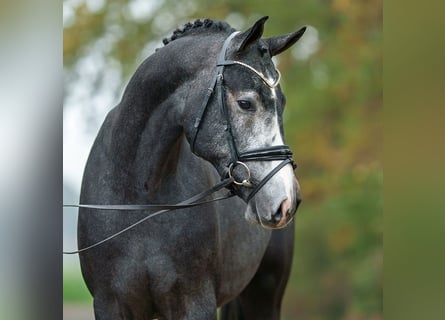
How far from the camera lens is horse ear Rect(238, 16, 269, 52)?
2597 millimetres

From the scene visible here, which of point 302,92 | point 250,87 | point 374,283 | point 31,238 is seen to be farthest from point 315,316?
point 31,238

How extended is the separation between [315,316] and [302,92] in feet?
6.09

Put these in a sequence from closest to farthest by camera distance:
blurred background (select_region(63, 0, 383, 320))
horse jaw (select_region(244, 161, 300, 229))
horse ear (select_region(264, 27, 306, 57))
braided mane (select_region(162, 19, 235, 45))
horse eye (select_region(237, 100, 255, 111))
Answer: horse jaw (select_region(244, 161, 300, 229))
horse eye (select_region(237, 100, 255, 111))
horse ear (select_region(264, 27, 306, 57))
braided mane (select_region(162, 19, 235, 45))
blurred background (select_region(63, 0, 383, 320))

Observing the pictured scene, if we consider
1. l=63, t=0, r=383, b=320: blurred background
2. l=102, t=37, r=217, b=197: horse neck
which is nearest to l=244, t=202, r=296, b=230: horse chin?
l=102, t=37, r=217, b=197: horse neck

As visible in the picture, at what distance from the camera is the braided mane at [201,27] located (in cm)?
294

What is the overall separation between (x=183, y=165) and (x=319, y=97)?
3.61 meters

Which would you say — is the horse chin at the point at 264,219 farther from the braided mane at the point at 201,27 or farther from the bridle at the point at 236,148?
the braided mane at the point at 201,27

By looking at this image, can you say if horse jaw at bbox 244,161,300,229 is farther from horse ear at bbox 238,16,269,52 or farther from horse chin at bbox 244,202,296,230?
horse ear at bbox 238,16,269,52

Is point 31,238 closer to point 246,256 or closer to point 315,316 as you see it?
point 246,256

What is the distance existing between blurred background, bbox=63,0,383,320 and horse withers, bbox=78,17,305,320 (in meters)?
3.15

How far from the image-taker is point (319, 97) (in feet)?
21.3

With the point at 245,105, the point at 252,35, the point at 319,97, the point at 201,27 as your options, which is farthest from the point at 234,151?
the point at 319,97

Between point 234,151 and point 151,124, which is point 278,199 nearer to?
point 234,151

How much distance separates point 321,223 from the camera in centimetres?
654
